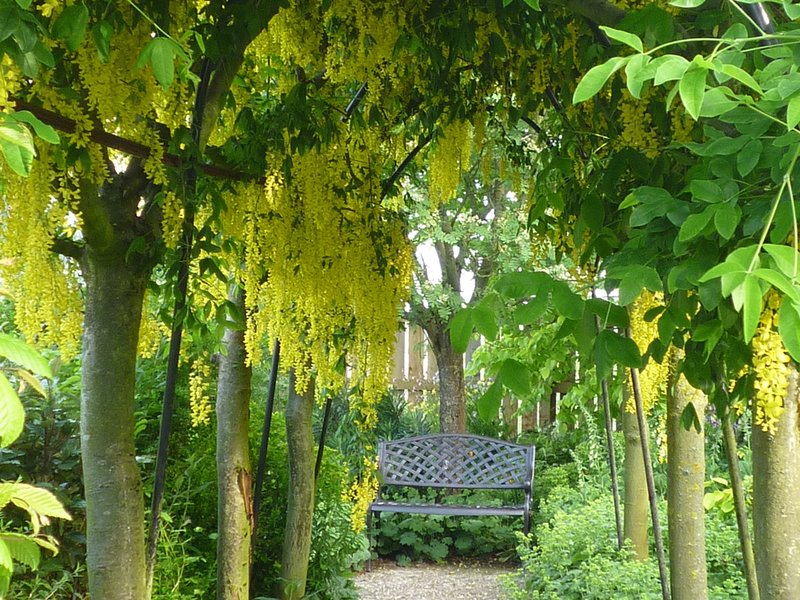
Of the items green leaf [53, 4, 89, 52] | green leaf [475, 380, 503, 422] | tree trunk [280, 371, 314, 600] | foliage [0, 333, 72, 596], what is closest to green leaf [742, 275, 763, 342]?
green leaf [475, 380, 503, 422]

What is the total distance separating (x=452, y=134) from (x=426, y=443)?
4.32m

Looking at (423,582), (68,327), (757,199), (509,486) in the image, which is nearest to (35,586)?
(68,327)

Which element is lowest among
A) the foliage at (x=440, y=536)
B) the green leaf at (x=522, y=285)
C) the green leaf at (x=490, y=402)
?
the foliage at (x=440, y=536)

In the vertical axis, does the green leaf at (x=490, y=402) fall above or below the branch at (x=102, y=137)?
below

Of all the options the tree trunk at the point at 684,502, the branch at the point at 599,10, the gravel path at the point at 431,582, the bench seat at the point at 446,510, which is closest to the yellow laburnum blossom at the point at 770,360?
the branch at the point at 599,10

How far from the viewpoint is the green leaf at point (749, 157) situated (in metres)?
1.07

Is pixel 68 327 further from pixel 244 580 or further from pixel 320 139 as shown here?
pixel 244 580

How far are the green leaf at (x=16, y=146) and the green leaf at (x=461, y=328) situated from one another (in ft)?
2.03

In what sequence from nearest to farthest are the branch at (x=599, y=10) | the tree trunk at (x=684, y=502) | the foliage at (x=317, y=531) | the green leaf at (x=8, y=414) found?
the green leaf at (x=8, y=414)
the branch at (x=599, y=10)
the tree trunk at (x=684, y=502)
the foliage at (x=317, y=531)

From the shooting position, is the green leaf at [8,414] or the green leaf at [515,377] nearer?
the green leaf at [8,414]

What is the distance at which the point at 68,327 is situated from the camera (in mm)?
2053

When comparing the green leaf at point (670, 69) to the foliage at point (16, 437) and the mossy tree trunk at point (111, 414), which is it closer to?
the foliage at point (16, 437)

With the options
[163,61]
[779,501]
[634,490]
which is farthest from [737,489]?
[634,490]

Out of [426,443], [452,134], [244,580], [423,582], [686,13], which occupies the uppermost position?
[452,134]
